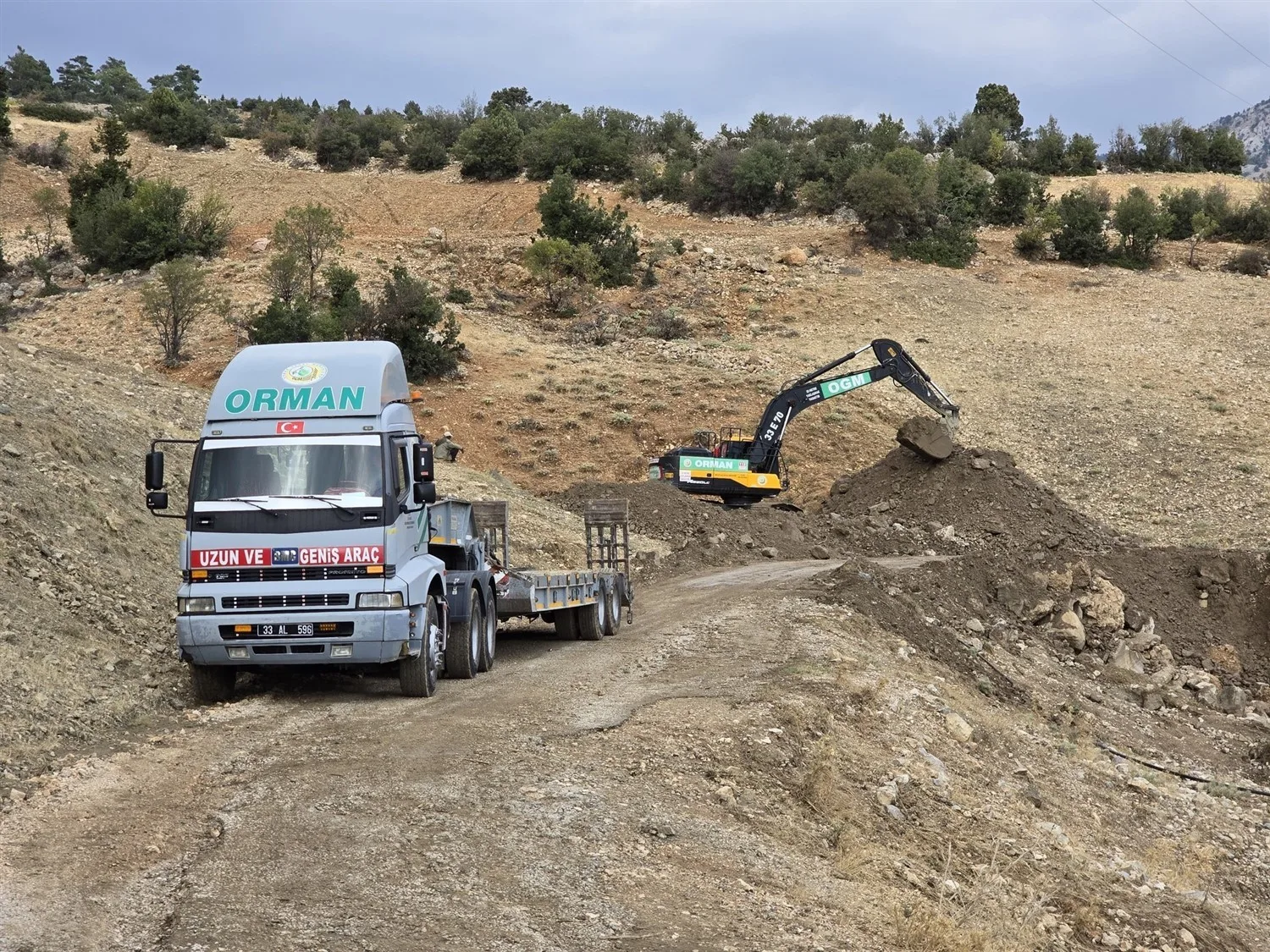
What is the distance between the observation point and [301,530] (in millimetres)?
12719

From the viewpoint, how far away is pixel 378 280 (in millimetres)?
49812

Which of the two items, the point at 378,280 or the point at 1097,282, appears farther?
the point at 1097,282

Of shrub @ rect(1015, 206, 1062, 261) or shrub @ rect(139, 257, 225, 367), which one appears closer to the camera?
shrub @ rect(139, 257, 225, 367)

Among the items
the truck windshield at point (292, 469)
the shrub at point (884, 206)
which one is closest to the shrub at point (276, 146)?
the shrub at point (884, 206)

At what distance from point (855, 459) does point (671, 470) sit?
868 cm

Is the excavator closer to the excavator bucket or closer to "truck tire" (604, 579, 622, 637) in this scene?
the excavator bucket

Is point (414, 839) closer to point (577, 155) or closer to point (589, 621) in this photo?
point (589, 621)

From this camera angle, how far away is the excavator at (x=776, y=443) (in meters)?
33.8

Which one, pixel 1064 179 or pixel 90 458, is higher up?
pixel 1064 179

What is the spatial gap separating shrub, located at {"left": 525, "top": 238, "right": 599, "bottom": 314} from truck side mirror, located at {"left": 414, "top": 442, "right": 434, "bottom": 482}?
1482 inches

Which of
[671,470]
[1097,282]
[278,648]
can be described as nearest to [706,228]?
[1097,282]

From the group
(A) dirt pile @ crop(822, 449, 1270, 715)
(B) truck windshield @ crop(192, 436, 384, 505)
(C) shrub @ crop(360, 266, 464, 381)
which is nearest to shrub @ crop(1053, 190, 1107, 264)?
(C) shrub @ crop(360, 266, 464, 381)

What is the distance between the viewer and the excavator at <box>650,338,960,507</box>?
33.8m

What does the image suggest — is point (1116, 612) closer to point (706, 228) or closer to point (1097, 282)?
point (1097, 282)
